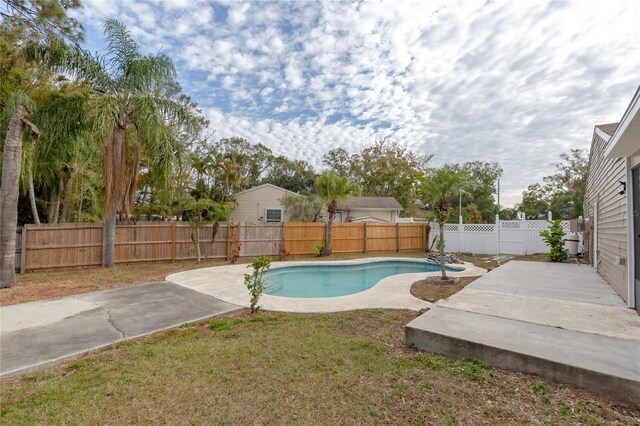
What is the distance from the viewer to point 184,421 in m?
2.29

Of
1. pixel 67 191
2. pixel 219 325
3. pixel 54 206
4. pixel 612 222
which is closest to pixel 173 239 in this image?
pixel 67 191

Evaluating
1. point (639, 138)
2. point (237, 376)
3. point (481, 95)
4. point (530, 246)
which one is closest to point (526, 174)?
point (530, 246)

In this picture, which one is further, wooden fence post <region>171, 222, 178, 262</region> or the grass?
wooden fence post <region>171, 222, 178, 262</region>

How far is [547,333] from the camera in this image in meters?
3.52

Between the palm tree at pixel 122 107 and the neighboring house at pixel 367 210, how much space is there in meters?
13.8

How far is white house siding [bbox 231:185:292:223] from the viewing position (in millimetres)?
19812

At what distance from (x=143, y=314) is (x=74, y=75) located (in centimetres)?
800

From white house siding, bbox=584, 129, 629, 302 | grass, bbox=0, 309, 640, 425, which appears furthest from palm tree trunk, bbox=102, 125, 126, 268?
white house siding, bbox=584, 129, 629, 302

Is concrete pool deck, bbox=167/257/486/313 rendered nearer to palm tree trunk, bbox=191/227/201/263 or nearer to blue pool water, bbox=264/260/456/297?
blue pool water, bbox=264/260/456/297

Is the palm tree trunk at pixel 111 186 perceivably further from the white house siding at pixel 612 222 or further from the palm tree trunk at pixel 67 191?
the white house siding at pixel 612 222

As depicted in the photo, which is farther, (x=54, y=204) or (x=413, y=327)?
(x=54, y=204)

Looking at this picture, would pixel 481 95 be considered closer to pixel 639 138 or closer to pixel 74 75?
pixel 639 138

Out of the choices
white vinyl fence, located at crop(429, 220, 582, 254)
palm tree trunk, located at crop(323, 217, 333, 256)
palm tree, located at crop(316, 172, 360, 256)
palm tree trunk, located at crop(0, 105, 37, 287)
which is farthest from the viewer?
palm tree trunk, located at crop(323, 217, 333, 256)

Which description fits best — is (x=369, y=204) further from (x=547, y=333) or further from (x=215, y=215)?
(x=547, y=333)
